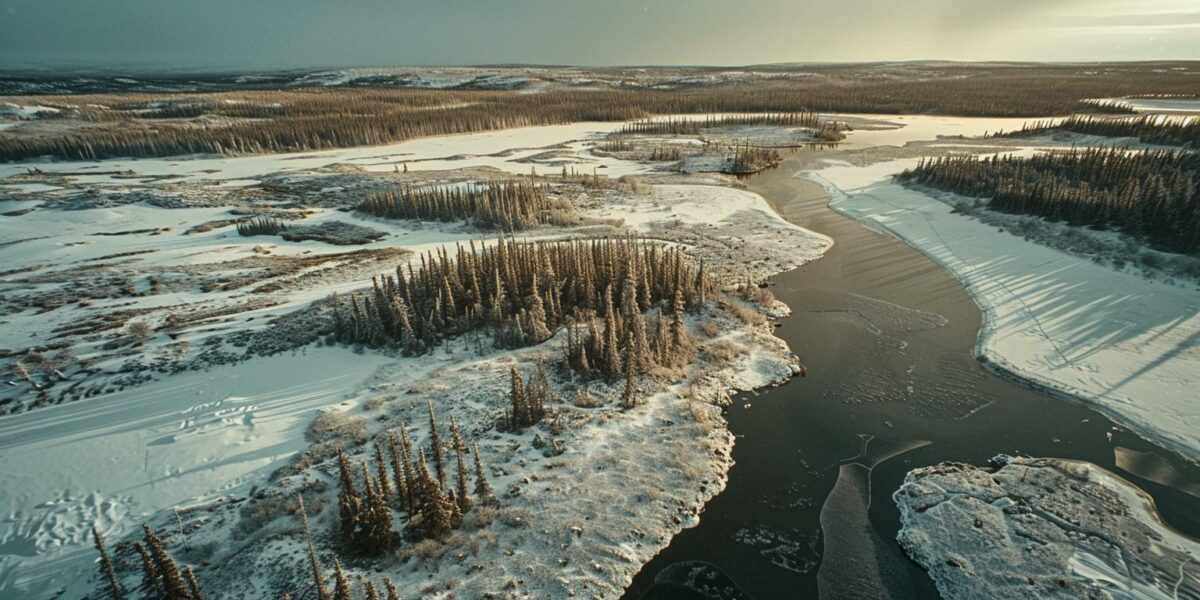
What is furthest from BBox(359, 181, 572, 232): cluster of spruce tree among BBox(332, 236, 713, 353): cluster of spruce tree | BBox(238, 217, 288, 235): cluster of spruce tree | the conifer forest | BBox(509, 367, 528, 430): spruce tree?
BBox(509, 367, 528, 430): spruce tree

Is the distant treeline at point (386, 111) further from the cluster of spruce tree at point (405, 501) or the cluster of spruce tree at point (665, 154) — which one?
the cluster of spruce tree at point (405, 501)

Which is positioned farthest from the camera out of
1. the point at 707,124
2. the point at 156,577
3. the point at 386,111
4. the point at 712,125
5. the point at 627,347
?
the point at 386,111

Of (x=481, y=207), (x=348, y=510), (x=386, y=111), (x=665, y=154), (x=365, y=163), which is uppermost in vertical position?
(x=386, y=111)

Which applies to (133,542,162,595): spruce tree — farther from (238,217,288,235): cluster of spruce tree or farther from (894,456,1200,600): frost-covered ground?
(238,217,288,235): cluster of spruce tree

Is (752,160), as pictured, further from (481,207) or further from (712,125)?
(481,207)

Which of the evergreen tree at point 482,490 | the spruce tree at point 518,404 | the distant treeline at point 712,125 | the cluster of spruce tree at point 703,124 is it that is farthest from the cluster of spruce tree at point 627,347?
the cluster of spruce tree at point 703,124

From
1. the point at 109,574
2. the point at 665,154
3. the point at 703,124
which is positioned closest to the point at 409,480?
the point at 109,574
